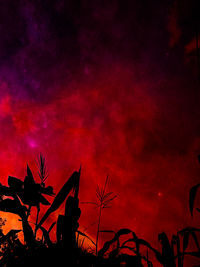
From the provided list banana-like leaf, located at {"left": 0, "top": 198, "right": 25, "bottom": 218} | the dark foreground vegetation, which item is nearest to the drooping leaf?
the dark foreground vegetation

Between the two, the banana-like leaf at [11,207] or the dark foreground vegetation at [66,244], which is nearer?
the dark foreground vegetation at [66,244]

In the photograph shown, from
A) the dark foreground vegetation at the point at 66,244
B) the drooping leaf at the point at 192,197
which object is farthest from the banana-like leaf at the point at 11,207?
the drooping leaf at the point at 192,197

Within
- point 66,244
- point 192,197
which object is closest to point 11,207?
point 66,244

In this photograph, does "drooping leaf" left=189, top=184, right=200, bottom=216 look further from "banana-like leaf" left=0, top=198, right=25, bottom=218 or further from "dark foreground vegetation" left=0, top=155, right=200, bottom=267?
"banana-like leaf" left=0, top=198, right=25, bottom=218

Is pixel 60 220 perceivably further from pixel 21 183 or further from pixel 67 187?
pixel 21 183

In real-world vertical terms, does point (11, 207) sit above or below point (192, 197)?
below

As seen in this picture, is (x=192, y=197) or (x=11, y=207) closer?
(x=192, y=197)

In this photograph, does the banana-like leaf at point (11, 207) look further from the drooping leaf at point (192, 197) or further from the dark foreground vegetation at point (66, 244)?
the drooping leaf at point (192, 197)

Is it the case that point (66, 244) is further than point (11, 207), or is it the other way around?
point (11, 207)

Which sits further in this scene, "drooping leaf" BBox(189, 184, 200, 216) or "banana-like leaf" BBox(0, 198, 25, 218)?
"banana-like leaf" BBox(0, 198, 25, 218)

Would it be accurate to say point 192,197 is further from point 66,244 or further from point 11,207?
point 11,207

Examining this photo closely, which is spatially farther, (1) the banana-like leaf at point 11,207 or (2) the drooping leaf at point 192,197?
(1) the banana-like leaf at point 11,207

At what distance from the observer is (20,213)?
1583 millimetres

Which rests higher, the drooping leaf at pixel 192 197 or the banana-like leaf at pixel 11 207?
the drooping leaf at pixel 192 197
